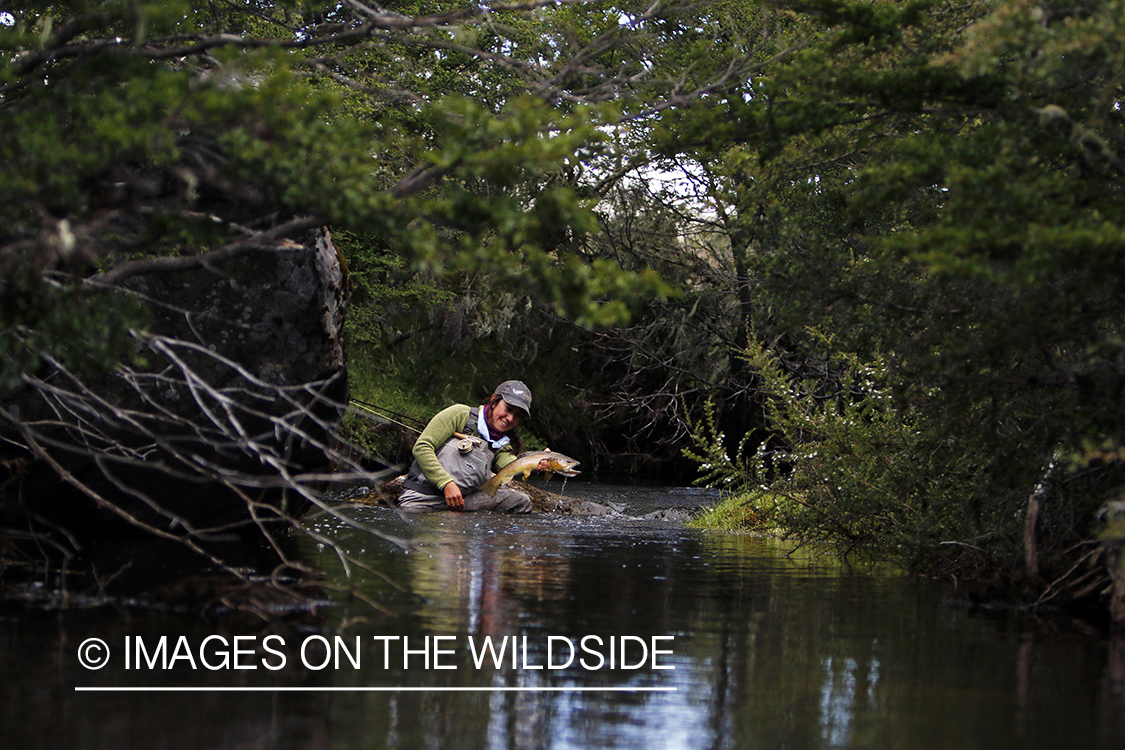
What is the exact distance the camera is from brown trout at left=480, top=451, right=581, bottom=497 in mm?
13155

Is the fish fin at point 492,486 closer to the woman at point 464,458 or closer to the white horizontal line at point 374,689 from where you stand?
the woman at point 464,458

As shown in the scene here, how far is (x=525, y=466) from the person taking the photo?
520 inches

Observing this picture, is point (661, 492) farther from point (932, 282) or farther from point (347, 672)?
point (347, 672)

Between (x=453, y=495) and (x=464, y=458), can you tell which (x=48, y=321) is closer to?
(x=453, y=495)

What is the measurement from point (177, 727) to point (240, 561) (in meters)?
4.34

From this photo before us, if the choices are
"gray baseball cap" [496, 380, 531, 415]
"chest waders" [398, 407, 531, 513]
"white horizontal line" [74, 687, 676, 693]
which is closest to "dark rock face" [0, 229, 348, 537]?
"gray baseball cap" [496, 380, 531, 415]

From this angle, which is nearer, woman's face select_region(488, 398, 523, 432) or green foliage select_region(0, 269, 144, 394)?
green foliage select_region(0, 269, 144, 394)

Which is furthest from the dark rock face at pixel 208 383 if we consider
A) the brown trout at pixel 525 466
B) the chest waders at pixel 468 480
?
the brown trout at pixel 525 466

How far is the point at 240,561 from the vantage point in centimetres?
814

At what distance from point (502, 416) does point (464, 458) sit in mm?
684

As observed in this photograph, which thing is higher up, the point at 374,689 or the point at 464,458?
the point at 464,458

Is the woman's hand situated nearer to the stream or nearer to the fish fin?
the fish fin

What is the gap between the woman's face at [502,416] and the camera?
42.0 ft

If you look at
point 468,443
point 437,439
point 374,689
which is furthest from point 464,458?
point 374,689
